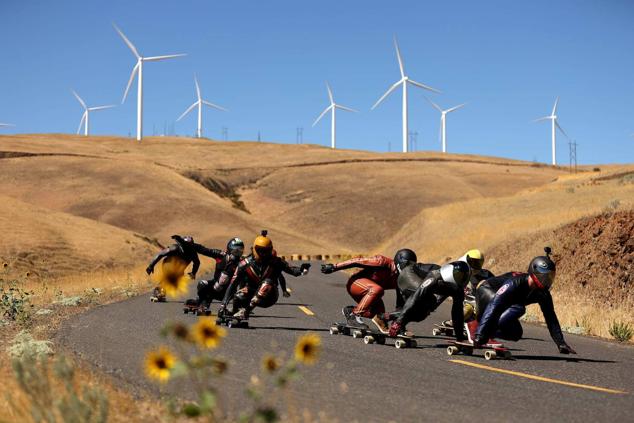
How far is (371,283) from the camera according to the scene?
13570mm

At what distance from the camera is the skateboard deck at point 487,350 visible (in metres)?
11.3

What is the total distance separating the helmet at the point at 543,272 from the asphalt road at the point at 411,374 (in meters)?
1.03

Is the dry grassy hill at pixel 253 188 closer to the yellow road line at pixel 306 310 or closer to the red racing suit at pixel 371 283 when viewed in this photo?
Answer: the yellow road line at pixel 306 310

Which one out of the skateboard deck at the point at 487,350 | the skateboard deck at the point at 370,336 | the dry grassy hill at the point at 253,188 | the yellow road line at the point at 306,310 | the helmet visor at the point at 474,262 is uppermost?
the dry grassy hill at the point at 253,188

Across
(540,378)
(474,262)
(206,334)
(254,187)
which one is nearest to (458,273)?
(474,262)

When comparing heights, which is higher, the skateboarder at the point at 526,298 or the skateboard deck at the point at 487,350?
the skateboarder at the point at 526,298

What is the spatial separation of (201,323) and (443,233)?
52918 millimetres

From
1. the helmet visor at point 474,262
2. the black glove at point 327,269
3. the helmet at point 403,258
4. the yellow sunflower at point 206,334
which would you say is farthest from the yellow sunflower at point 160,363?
the helmet at point 403,258

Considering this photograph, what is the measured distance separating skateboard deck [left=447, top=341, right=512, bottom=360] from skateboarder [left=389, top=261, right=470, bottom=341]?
0.34 m

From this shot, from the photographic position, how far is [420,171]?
447ft

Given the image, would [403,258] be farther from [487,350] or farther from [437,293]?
[487,350]

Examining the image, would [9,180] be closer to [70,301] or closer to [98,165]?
[98,165]

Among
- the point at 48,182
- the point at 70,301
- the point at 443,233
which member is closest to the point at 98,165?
the point at 48,182

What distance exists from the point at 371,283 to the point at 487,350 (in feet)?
8.75
